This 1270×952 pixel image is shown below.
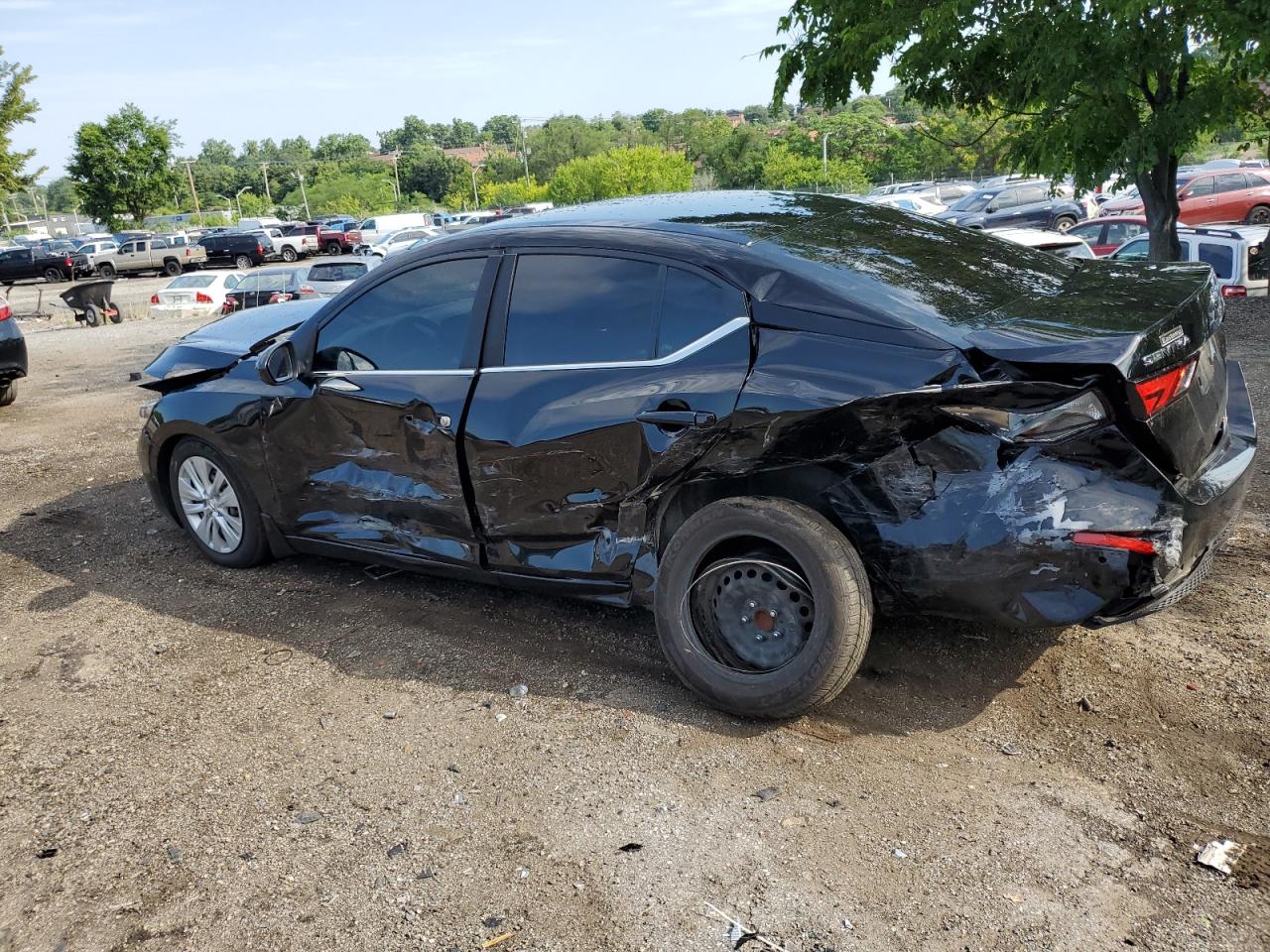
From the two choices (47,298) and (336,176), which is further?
(336,176)

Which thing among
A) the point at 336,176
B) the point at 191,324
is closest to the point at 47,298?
the point at 191,324

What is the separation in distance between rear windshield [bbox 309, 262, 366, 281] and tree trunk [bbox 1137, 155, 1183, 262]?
12.4 m

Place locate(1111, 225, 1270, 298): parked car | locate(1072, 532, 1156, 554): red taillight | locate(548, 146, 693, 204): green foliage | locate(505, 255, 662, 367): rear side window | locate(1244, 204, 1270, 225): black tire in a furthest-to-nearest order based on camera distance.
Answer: locate(548, 146, 693, 204): green foliage, locate(1244, 204, 1270, 225): black tire, locate(1111, 225, 1270, 298): parked car, locate(505, 255, 662, 367): rear side window, locate(1072, 532, 1156, 554): red taillight

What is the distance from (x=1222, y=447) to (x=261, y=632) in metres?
4.02

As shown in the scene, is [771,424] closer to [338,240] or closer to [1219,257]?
[1219,257]

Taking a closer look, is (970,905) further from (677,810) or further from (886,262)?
(886,262)

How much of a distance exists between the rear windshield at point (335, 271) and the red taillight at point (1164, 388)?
54.6 feet

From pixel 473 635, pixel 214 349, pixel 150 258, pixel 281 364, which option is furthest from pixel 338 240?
pixel 473 635

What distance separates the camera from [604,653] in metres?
4.37

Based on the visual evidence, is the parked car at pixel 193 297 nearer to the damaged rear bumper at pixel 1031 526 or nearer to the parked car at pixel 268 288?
the parked car at pixel 268 288

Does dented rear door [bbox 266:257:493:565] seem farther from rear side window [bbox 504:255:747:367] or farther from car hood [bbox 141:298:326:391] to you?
car hood [bbox 141:298:326:391]

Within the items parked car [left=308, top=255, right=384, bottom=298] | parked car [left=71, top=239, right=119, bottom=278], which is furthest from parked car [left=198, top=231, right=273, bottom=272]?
parked car [left=308, top=255, right=384, bottom=298]

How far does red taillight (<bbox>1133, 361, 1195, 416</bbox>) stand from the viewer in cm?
322

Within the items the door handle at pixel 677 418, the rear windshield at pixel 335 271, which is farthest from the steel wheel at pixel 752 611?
the rear windshield at pixel 335 271
